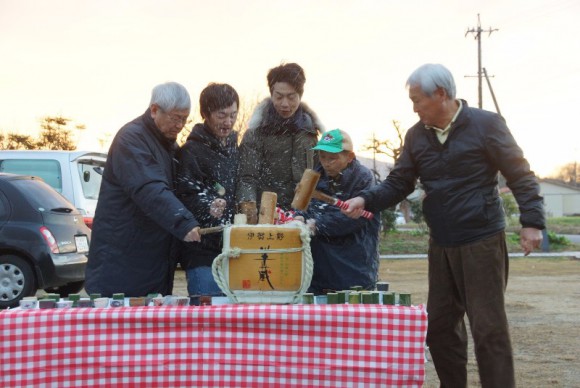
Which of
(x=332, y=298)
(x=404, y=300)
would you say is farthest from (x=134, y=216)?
(x=404, y=300)

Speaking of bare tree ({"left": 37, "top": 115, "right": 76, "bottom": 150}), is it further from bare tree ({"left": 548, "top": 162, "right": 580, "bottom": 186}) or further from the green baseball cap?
bare tree ({"left": 548, "top": 162, "right": 580, "bottom": 186})

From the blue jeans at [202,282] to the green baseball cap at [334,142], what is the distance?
855 mm

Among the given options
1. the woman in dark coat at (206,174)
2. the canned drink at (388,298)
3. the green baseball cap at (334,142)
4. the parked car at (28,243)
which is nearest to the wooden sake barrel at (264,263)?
the canned drink at (388,298)

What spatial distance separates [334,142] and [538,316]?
18.3 ft

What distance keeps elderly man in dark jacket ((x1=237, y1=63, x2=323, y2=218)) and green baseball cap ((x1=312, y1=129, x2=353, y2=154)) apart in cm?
17

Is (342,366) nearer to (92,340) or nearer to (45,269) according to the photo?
(92,340)

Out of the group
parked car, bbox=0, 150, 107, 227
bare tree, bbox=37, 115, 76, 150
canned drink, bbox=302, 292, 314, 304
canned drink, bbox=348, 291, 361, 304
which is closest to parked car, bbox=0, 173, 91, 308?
parked car, bbox=0, 150, 107, 227

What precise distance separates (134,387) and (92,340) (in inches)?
9.3

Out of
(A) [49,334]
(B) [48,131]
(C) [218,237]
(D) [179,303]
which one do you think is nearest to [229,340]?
(D) [179,303]

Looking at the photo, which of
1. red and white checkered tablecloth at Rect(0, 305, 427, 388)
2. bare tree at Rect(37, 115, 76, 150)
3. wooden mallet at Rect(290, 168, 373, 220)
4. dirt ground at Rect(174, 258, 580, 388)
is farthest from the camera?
bare tree at Rect(37, 115, 76, 150)

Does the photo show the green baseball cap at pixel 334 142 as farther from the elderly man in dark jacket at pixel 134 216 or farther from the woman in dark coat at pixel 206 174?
the elderly man in dark jacket at pixel 134 216

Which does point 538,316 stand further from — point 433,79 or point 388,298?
point 388,298

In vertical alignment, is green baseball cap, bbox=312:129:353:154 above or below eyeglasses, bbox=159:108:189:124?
below

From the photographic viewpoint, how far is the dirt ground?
18.6ft
